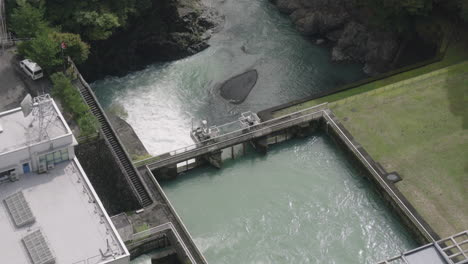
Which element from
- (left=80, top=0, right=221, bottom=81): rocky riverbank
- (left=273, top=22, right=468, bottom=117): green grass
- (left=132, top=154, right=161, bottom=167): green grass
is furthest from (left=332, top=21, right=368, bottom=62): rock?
(left=132, top=154, right=161, bottom=167): green grass

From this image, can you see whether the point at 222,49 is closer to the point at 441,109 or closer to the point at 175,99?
the point at 175,99

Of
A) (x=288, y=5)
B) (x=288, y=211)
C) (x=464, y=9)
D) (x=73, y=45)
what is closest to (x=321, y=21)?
(x=288, y=5)

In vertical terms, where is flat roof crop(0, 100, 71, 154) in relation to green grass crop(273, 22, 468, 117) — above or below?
above

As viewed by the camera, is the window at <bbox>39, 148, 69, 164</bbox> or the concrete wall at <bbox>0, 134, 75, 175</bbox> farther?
the window at <bbox>39, 148, 69, 164</bbox>

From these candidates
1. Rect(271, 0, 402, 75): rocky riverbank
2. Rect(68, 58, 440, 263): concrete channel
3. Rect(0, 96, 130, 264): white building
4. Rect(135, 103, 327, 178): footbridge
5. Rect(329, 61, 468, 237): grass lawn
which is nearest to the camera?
Rect(0, 96, 130, 264): white building

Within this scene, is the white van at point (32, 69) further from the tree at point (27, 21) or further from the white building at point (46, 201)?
the white building at point (46, 201)

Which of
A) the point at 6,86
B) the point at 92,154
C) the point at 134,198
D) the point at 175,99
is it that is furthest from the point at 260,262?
the point at 6,86

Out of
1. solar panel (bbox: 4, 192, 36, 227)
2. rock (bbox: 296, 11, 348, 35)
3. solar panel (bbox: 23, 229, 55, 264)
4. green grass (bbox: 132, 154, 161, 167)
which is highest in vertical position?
solar panel (bbox: 4, 192, 36, 227)

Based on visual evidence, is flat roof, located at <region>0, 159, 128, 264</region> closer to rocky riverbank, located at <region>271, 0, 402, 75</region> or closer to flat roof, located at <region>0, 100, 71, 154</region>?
flat roof, located at <region>0, 100, 71, 154</region>
